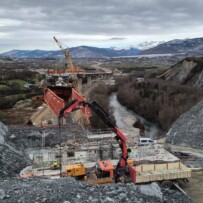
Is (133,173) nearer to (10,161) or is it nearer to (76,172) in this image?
(76,172)

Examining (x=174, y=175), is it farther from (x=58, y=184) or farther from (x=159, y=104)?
(x=159, y=104)

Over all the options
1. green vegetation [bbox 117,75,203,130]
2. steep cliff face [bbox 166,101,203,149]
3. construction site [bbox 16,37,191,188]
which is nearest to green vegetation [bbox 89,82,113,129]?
green vegetation [bbox 117,75,203,130]

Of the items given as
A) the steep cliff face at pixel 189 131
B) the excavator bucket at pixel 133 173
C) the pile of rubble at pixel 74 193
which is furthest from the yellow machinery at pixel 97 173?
the steep cliff face at pixel 189 131

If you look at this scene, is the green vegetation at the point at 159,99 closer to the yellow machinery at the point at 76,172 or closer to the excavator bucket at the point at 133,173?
the excavator bucket at the point at 133,173

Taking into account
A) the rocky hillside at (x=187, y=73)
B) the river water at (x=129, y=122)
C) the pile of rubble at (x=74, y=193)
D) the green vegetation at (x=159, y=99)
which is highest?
the rocky hillside at (x=187, y=73)

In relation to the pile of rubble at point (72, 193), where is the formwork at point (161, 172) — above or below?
below

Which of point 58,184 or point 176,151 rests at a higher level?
point 58,184

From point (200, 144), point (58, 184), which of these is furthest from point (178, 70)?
point (58, 184)
